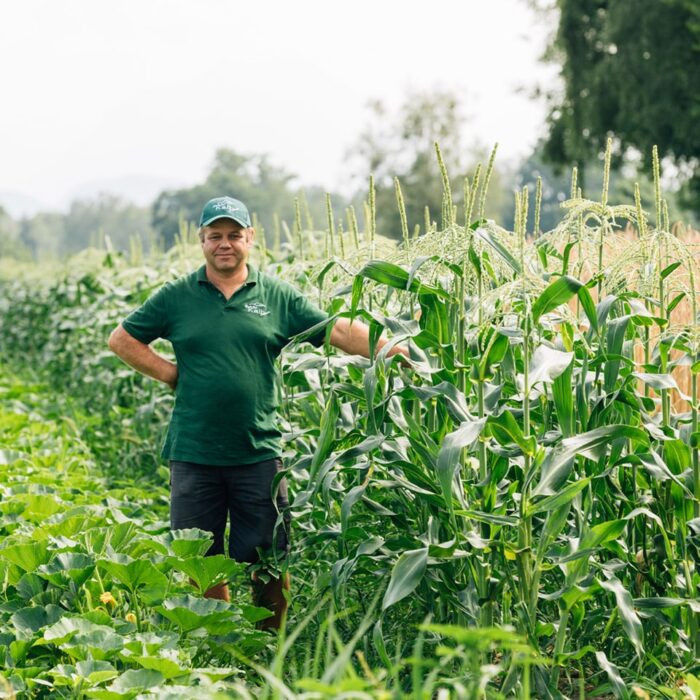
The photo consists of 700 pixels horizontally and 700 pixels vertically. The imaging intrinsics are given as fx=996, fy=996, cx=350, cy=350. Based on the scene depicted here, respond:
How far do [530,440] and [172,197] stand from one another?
75805 mm

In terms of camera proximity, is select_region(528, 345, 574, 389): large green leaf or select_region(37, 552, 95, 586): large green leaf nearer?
select_region(528, 345, 574, 389): large green leaf

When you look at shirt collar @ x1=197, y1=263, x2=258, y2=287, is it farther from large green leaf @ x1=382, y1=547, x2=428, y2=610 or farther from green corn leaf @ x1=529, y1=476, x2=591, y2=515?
green corn leaf @ x1=529, y1=476, x2=591, y2=515

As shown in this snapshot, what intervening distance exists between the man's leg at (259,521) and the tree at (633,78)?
17.6 m

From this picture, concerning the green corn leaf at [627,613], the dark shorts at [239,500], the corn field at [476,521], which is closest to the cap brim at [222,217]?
the corn field at [476,521]

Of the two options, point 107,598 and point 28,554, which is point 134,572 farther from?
point 28,554

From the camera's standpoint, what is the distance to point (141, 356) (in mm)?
4352

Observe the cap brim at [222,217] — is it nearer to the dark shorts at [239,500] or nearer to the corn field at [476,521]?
the corn field at [476,521]

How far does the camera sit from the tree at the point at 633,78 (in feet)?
69.5

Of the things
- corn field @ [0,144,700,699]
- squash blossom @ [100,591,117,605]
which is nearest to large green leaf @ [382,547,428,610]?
corn field @ [0,144,700,699]

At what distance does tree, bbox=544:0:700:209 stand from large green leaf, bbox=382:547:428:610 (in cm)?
1850

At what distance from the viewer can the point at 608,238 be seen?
389cm

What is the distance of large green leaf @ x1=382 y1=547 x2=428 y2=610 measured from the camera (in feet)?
9.56

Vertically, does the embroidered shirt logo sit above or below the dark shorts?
above

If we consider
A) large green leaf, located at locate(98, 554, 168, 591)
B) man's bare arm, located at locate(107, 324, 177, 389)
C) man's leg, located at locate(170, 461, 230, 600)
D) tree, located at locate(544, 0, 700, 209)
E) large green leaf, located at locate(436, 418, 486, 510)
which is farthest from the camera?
tree, located at locate(544, 0, 700, 209)
